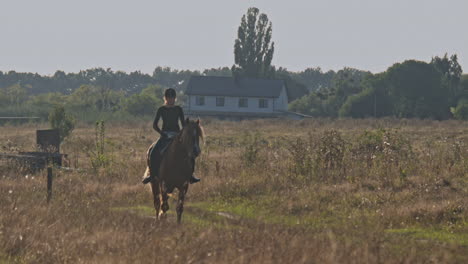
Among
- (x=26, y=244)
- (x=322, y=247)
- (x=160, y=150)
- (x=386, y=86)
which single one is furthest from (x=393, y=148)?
(x=386, y=86)

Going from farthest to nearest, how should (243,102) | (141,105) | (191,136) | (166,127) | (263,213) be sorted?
(141,105) < (243,102) < (263,213) < (166,127) < (191,136)

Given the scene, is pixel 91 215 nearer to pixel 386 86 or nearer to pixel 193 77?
pixel 386 86

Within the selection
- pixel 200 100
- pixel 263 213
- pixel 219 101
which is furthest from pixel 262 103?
pixel 263 213

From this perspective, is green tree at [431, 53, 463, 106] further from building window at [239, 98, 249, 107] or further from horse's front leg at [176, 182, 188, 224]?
horse's front leg at [176, 182, 188, 224]

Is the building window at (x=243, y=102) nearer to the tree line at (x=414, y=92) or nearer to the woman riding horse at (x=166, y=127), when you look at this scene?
the tree line at (x=414, y=92)

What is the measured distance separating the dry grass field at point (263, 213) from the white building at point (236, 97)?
202 ft

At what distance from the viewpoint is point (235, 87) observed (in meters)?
87.8

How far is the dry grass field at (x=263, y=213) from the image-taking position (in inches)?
306

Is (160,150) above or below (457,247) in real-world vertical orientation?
above

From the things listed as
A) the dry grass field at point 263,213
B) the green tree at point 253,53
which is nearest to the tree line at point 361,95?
the green tree at point 253,53

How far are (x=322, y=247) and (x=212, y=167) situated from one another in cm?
1327

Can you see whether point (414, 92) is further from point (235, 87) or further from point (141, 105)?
point (141, 105)

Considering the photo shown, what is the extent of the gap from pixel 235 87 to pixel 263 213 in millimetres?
73872

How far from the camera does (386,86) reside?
81938 millimetres
